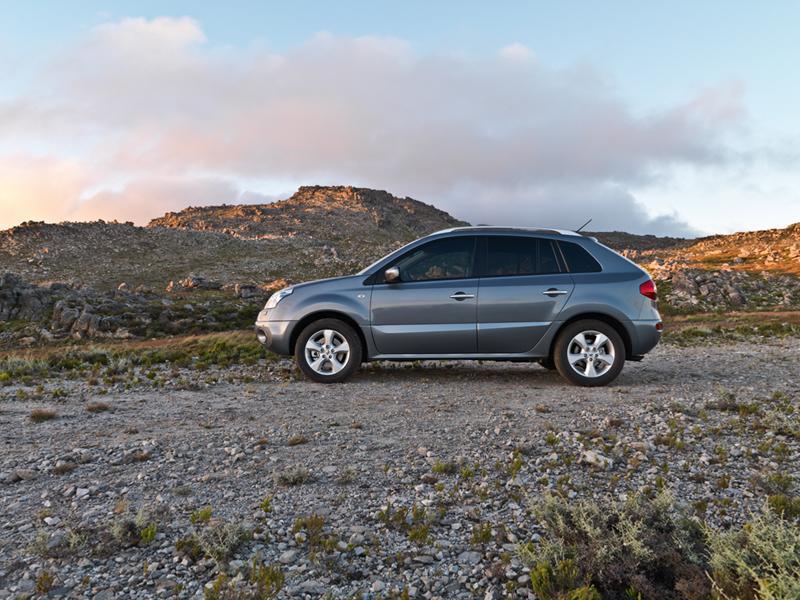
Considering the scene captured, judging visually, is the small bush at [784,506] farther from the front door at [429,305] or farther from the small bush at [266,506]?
the front door at [429,305]

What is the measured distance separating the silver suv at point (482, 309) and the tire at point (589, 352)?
1 cm

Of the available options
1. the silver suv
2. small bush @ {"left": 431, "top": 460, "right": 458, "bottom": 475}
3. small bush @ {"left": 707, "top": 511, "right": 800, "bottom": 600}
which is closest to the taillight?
the silver suv

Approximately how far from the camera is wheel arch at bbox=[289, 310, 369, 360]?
780 cm

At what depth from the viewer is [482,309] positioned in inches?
299

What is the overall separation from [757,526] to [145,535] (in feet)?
11.5

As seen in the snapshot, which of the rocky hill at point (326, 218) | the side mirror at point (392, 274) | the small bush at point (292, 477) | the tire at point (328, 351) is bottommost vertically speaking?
the small bush at point (292, 477)

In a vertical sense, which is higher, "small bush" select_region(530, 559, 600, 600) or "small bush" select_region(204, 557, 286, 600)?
"small bush" select_region(204, 557, 286, 600)

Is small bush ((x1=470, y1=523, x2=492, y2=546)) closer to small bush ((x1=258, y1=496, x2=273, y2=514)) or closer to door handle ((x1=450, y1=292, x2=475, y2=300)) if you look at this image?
small bush ((x1=258, y1=496, x2=273, y2=514))

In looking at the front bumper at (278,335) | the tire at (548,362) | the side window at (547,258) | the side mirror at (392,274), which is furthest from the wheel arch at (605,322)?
the front bumper at (278,335)

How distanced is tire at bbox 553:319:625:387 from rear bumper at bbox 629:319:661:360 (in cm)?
16

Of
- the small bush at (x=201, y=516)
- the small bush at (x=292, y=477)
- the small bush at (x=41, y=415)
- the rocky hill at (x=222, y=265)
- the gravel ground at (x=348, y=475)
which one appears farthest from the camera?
the rocky hill at (x=222, y=265)

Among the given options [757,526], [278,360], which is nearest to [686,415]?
[757,526]

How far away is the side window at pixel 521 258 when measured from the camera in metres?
7.78

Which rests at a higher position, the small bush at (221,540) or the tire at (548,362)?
the tire at (548,362)
